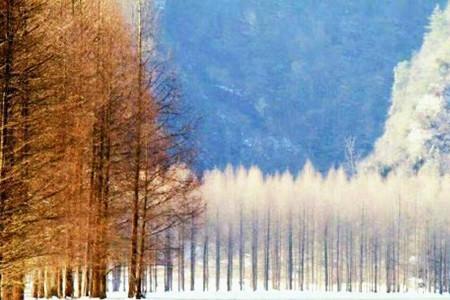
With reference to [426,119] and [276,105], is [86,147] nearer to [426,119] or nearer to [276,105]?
[426,119]

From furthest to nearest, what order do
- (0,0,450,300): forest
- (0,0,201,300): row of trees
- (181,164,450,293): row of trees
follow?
1. (181,164,450,293): row of trees
2. (0,0,201,300): row of trees
3. (0,0,450,300): forest

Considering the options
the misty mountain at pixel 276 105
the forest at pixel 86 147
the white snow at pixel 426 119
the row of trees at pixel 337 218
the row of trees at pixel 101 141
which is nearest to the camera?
the forest at pixel 86 147

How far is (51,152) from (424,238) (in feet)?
228

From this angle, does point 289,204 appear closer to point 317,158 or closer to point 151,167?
point 151,167

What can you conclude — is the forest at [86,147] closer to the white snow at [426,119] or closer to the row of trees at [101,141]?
the row of trees at [101,141]

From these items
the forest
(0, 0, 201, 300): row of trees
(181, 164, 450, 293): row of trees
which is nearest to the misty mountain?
(181, 164, 450, 293): row of trees

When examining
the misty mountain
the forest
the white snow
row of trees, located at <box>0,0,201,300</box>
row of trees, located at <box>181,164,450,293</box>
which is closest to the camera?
the forest

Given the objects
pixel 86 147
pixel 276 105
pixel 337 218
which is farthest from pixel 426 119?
pixel 86 147

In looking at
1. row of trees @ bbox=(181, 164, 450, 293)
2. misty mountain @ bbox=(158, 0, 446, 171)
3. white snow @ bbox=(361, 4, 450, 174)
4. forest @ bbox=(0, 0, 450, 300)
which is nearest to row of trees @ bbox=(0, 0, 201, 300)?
forest @ bbox=(0, 0, 450, 300)

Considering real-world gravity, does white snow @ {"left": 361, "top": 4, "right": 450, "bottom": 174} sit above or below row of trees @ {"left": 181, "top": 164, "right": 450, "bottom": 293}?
above

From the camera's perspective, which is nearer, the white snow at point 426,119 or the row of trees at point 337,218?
the row of trees at point 337,218

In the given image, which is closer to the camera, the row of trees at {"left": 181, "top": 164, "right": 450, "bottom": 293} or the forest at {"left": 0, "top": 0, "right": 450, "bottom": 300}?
the forest at {"left": 0, "top": 0, "right": 450, "bottom": 300}

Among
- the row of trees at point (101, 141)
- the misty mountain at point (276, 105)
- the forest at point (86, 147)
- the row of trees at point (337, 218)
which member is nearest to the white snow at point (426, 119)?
the row of trees at point (337, 218)

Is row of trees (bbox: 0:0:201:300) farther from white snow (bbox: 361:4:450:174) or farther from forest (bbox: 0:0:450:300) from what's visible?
white snow (bbox: 361:4:450:174)
